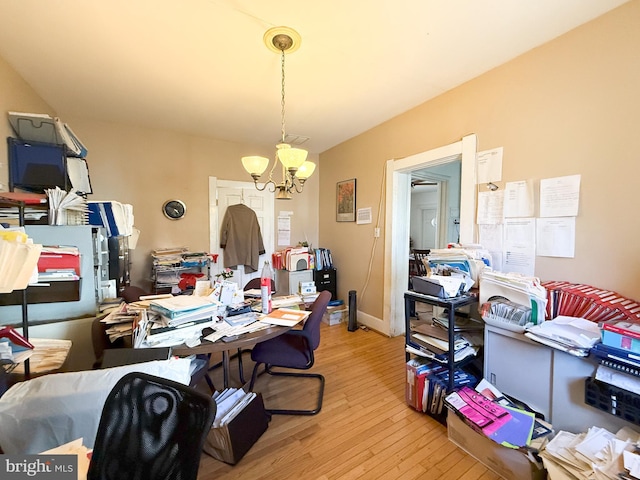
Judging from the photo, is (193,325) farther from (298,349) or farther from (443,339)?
(443,339)

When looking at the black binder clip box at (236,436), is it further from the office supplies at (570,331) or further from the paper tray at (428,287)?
the office supplies at (570,331)

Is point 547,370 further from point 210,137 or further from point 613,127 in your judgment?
point 210,137

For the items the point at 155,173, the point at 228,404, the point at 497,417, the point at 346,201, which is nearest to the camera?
the point at 497,417

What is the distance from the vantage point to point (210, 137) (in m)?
3.75

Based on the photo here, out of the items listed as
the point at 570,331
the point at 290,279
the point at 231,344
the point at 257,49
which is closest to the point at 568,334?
the point at 570,331

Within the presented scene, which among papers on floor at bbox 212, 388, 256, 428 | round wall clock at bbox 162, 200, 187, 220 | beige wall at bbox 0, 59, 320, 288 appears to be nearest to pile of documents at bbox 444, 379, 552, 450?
papers on floor at bbox 212, 388, 256, 428

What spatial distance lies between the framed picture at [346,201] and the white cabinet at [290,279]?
3.11 feet

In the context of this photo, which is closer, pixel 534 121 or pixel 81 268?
pixel 81 268

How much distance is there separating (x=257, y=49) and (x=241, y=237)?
2547 millimetres

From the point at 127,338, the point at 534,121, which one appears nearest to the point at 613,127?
the point at 534,121

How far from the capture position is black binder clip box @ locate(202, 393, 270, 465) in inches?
59.7

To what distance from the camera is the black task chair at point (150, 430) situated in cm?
72

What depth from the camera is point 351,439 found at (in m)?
1.72

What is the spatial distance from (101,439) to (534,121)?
9.11ft
